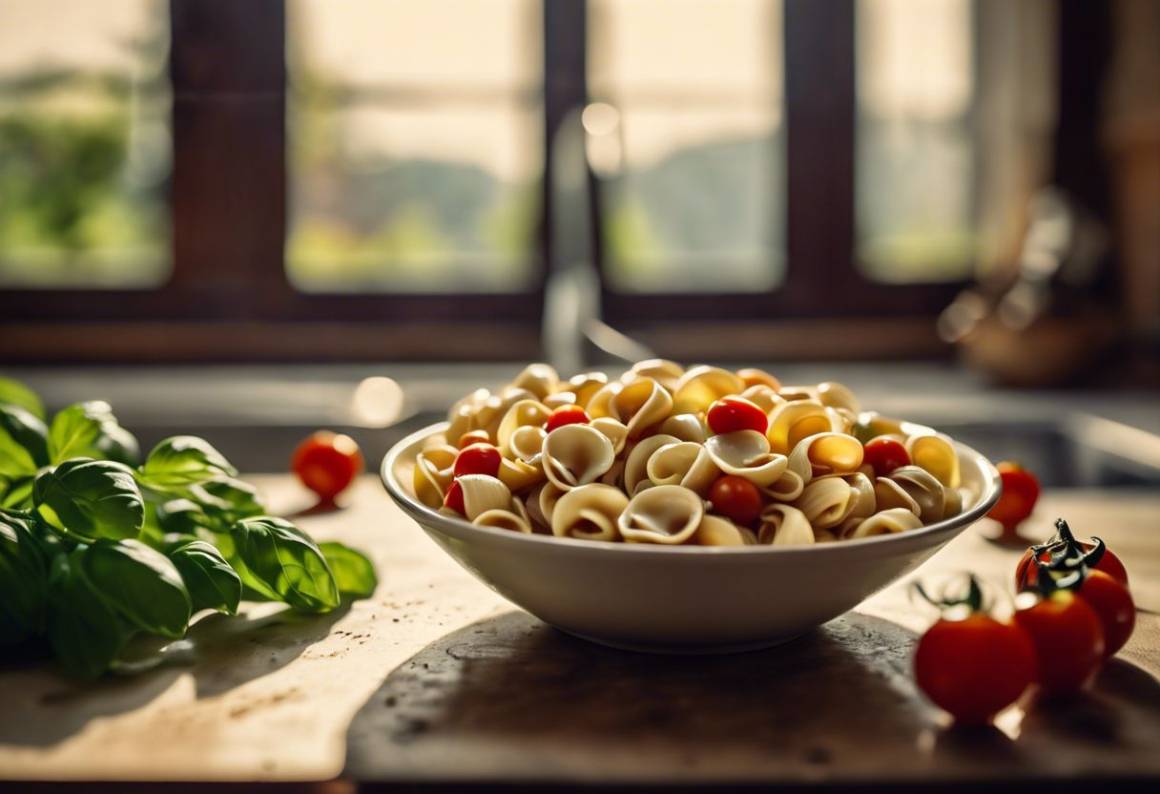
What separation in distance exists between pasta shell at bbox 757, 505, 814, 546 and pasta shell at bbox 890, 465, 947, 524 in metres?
0.09

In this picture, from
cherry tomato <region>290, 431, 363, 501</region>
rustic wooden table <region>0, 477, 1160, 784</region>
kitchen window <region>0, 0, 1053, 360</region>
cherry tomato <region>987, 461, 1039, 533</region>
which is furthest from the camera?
kitchen window <region>0, 0, 1053, 360</region>

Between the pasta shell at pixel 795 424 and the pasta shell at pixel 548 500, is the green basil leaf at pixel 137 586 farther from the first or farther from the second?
the pasta shell at pixel 795 424

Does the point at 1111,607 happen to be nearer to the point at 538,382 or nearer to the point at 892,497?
the point at 892,497

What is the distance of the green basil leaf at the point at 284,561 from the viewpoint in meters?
0.67

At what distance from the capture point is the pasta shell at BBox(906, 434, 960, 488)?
71cm

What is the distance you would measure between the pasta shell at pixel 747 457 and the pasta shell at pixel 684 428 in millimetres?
21

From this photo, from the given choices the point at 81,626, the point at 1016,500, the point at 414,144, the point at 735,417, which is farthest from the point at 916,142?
the point at 81,626

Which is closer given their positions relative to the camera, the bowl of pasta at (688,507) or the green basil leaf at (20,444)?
the bowl of pasta at (688,507)

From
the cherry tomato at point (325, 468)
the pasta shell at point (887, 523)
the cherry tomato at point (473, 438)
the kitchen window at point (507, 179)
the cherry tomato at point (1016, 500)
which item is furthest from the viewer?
the kitchen window at point (507, 179)

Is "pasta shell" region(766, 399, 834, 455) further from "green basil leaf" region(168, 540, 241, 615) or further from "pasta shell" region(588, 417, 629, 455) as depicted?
"green basil leaf" region(168, 540, 241, 615)

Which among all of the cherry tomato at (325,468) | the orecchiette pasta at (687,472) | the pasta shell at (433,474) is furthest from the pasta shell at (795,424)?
the cherry tomato at (325,468)

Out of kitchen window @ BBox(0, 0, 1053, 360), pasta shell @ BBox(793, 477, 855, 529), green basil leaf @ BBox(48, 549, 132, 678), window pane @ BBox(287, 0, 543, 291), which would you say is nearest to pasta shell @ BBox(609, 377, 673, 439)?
pasta shell @ BBox(793, 477, 855, 529)

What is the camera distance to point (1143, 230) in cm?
221

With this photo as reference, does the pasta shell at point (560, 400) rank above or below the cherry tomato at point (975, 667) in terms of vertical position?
above
